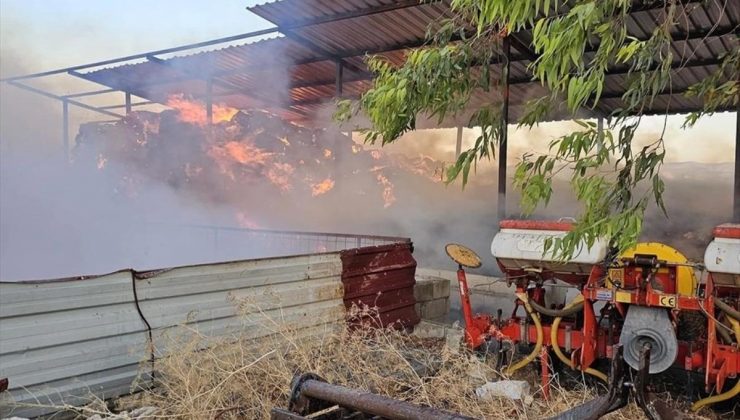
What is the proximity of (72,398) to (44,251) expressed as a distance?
7452mm

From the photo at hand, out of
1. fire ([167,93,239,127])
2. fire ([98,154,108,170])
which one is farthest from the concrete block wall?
fire ([98,154,108,170])

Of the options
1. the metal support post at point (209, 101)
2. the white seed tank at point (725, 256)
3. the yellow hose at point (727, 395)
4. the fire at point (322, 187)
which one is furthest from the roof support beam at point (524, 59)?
the yellow hose at point (727, 395)

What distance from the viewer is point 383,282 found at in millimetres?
5301

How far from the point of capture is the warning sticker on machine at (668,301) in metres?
3.63

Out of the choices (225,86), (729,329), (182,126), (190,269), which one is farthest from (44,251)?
(729,329)

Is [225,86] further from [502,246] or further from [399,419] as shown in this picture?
[399,419]

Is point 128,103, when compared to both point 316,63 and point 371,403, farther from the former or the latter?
point 371,403

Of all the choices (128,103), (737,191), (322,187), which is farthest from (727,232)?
(128,103)

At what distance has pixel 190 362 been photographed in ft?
11.2

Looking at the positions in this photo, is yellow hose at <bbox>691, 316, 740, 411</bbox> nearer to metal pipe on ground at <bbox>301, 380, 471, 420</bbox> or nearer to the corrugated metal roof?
the corrugated metal roof

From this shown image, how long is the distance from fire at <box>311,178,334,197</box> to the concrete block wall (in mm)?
5265

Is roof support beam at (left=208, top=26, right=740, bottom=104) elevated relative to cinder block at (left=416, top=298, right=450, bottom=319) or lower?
elevated

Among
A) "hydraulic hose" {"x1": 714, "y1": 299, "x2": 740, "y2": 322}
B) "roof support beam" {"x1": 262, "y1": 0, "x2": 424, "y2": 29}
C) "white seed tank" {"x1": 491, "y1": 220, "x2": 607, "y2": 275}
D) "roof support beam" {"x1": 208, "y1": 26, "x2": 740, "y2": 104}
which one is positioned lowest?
"hydraulic hose" {"x1": 714, "y1": 299, "x2": 740, "y2": 322}

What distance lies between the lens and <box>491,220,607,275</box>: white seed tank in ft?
13.3
